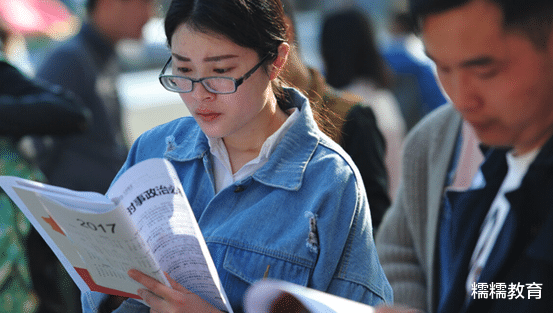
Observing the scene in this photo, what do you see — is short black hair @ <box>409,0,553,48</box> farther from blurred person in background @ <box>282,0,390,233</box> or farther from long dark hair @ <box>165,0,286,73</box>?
blurred person in background @ <box>282,0,390,233</box>

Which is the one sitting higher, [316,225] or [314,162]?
[314,162]

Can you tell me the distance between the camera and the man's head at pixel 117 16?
369cm

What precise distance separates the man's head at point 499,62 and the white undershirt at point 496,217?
5cm

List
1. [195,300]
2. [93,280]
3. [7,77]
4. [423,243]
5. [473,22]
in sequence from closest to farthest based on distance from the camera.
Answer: [473,22]
[195,300]
[93,280]
[423,243]
[7,77]

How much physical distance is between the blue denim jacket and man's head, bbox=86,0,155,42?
230cm

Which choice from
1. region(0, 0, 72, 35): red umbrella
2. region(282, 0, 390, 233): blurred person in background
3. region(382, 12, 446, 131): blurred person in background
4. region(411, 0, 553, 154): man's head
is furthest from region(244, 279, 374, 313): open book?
region(0, 0, 72, 35): red umbrella

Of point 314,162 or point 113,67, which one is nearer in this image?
point 314,162

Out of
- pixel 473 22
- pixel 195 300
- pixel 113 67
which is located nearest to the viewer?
pixel 473 22

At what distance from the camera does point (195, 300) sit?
4.75ft

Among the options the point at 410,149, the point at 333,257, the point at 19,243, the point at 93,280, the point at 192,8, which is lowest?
the point at 19,243

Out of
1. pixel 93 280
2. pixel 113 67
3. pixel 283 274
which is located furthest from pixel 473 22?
pixel 113 67

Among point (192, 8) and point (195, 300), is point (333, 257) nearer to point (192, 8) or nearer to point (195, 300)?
point (195, 300)

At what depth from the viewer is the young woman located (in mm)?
1539

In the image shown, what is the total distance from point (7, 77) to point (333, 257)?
1684mm
